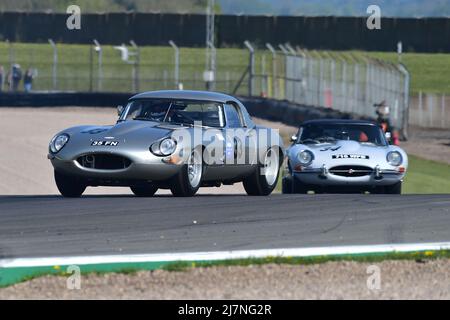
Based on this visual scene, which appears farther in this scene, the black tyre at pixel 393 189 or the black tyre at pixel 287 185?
the black tyre at pixel 287 185

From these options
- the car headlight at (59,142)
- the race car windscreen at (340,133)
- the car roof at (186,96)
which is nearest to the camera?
the car headlight at (59,142)

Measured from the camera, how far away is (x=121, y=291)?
8.97 metres

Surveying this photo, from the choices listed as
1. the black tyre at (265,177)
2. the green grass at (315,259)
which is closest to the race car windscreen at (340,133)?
the black tyre at (265,177)

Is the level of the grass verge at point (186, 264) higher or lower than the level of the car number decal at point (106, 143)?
lower

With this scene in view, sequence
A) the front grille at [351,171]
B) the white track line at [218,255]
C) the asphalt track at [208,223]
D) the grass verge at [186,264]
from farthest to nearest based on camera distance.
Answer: the front grille at [351,171] < the asphalt track at [208,223] < the white track line at [218,255] < the grass verge at [186,264]

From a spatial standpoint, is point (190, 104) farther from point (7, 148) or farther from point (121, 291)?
point (7, 148)

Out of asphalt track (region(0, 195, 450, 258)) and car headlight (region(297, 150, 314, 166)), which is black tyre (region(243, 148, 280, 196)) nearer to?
car headlight (region(297, 150, 314, 166))

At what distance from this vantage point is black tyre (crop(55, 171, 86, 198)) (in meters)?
14.9

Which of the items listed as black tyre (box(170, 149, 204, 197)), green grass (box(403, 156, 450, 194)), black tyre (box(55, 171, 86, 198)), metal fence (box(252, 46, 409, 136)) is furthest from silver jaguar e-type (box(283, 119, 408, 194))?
metal fence (box(252, 46, 409, 136))

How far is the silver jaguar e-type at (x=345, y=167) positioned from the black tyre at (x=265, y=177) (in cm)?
111

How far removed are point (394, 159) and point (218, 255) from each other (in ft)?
26.7

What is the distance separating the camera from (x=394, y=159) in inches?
702

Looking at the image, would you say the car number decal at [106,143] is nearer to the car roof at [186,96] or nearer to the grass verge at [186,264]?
the car roof at [186,96]

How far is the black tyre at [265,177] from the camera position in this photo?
53.6 ft
